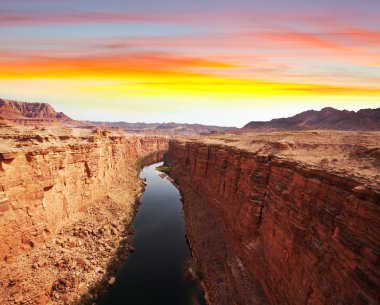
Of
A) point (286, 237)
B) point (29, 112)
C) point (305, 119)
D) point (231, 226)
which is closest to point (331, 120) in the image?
point (305, 119)

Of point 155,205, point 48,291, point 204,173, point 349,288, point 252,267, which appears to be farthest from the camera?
point 155,205

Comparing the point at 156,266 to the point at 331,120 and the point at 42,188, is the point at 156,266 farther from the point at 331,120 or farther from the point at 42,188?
the point at 331,120

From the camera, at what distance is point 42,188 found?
25328mm

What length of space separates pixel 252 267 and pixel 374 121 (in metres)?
75.7

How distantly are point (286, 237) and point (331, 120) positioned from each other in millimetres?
98399

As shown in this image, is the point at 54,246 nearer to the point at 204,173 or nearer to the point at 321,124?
the point at 204,173

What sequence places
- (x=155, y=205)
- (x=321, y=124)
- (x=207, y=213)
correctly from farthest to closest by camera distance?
(x=321, y=124), (x=155, y=205), (x=207, y=213)

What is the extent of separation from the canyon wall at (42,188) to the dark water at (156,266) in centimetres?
931

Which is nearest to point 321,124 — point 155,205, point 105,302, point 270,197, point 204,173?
point 204,173

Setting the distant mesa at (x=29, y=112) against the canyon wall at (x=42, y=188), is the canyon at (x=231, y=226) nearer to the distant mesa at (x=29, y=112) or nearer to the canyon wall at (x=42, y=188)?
the canyon wall at (x=42, y=188)

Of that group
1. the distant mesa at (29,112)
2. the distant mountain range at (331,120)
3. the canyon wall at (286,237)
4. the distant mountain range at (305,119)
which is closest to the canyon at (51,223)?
the canyon wall at (286,237)

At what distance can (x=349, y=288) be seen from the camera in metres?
12.0

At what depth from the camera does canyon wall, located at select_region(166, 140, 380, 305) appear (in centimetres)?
1192

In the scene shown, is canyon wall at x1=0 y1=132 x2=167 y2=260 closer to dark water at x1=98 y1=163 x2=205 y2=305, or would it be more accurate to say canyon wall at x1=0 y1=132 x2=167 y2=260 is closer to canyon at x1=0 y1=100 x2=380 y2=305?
canyon at x1=0 y1=100 x2=380 y2=305
